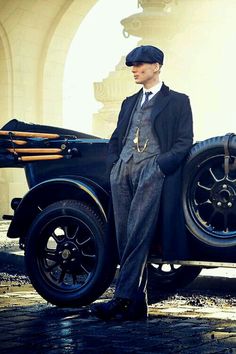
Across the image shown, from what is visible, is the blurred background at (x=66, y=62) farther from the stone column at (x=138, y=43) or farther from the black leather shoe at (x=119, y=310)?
the black leather shoe at (x=119, y=310)

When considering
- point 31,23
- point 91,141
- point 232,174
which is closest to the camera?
point 232,174

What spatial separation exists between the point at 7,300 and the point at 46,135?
1.29 meters

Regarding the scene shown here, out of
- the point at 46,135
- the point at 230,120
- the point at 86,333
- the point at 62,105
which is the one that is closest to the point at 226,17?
the point at 230,120

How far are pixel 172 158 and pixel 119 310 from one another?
105cm

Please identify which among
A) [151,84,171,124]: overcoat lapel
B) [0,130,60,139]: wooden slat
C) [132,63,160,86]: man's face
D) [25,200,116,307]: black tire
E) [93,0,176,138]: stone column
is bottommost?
[25,200,116,307]: black tire

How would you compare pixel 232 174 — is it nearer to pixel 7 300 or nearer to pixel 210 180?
pixel 210 180

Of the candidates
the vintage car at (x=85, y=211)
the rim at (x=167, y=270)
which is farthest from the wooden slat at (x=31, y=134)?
the rim at (x=167, y=270)

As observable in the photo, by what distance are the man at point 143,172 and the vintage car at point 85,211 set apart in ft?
0.38

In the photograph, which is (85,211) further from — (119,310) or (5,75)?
(5,75)

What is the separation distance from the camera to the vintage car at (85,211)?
22.5ft

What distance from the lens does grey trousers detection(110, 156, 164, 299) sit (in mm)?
6973

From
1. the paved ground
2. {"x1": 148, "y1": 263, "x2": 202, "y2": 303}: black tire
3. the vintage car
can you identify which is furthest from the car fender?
{"x1": 148, "y1": 263, "x2": 202, "y2": 303}: black tire

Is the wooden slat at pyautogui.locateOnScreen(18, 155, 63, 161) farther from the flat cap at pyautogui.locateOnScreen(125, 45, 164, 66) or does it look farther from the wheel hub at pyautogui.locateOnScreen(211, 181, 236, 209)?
the wheel hub at pyautogui.locateOnScreen(211, 181, 236, 209)

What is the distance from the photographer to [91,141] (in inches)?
309
